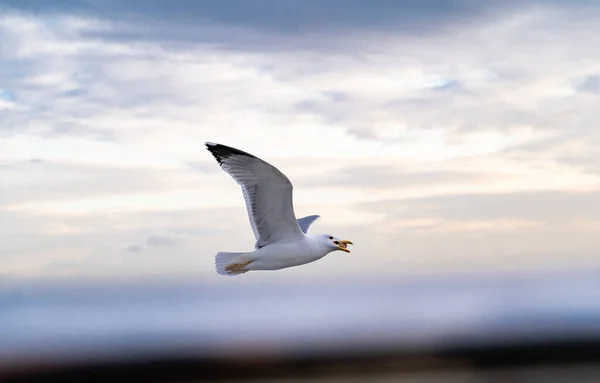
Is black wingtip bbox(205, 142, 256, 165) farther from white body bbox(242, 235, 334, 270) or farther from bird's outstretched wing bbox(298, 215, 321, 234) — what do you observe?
bird's outstretched wing bbox(298, 215, 321, 234)

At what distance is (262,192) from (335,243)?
3.61 ft

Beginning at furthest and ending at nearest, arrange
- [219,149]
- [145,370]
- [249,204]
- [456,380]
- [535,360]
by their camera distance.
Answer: [535,360]
[145,370]
[456,380]
[249,204]
[219,149]

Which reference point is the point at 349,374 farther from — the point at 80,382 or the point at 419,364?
the point at 80,382

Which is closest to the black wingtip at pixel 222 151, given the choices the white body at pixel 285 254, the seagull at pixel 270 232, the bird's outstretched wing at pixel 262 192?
the bird's outstretched wing at pixel 262 192

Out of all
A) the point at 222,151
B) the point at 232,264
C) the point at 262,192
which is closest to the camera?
the point at 222,151

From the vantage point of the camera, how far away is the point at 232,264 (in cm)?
964

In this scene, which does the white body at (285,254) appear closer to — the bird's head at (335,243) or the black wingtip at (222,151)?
the bird's head at (335,243)

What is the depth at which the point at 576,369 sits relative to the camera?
2892 cm

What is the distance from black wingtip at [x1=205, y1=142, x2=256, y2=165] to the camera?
350 inches

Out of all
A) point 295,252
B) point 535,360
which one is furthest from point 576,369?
point 295,252

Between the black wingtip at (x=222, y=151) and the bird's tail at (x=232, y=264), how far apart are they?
1.27 meters

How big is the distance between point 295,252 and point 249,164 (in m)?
1.18

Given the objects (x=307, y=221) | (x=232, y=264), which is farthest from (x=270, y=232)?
(x=307, y=221)

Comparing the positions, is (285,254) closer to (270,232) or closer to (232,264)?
(270,232)
